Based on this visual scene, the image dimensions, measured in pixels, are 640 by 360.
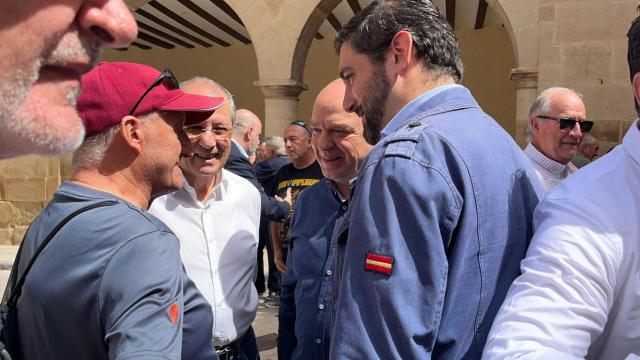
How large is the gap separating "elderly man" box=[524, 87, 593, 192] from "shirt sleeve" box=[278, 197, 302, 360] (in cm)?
166

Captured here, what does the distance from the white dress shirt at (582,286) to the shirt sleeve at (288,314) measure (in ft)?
4.15

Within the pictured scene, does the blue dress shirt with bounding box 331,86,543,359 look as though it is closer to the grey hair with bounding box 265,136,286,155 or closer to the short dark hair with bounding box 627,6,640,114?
the short dark hair with bounding box 627,6,640,114

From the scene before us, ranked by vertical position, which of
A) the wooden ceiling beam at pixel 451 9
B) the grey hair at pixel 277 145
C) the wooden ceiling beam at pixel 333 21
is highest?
the wooden ceiling beam at pixel 451 9

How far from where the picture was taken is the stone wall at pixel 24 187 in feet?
25.7

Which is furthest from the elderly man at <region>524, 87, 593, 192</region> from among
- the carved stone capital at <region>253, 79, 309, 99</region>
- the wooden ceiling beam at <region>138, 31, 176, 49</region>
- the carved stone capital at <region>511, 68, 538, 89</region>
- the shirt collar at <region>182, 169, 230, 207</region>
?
the wooden ceiling beam at <region>138, 31, 176, 49</region>

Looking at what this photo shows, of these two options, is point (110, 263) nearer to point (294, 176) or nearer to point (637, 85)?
point (637, 85)

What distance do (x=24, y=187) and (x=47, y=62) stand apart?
8254 mm

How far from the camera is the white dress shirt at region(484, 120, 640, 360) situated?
932 mm

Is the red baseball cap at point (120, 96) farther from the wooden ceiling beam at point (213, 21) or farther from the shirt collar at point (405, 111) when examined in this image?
the wooden ceiling beam at point (213, 21)

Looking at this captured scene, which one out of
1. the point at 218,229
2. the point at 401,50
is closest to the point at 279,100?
the point at 218,229

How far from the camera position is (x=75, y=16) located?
0.73 m

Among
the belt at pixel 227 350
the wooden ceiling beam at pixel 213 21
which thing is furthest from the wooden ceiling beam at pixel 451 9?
the belt at pixel 227 350

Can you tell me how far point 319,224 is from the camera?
82.1 inches

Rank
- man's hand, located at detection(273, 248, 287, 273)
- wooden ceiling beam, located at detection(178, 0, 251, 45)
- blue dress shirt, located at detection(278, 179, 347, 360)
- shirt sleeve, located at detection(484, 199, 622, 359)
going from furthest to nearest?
wooden ceiling beam, located at detection(178, 0, 251, 45) < man's hand, located at detection(273, 248, 287, 273) < blue dress shirt, located at detection(278, 179, 347, 360) < shirt sleeve, located at detection(484, 199, 622, 359)
